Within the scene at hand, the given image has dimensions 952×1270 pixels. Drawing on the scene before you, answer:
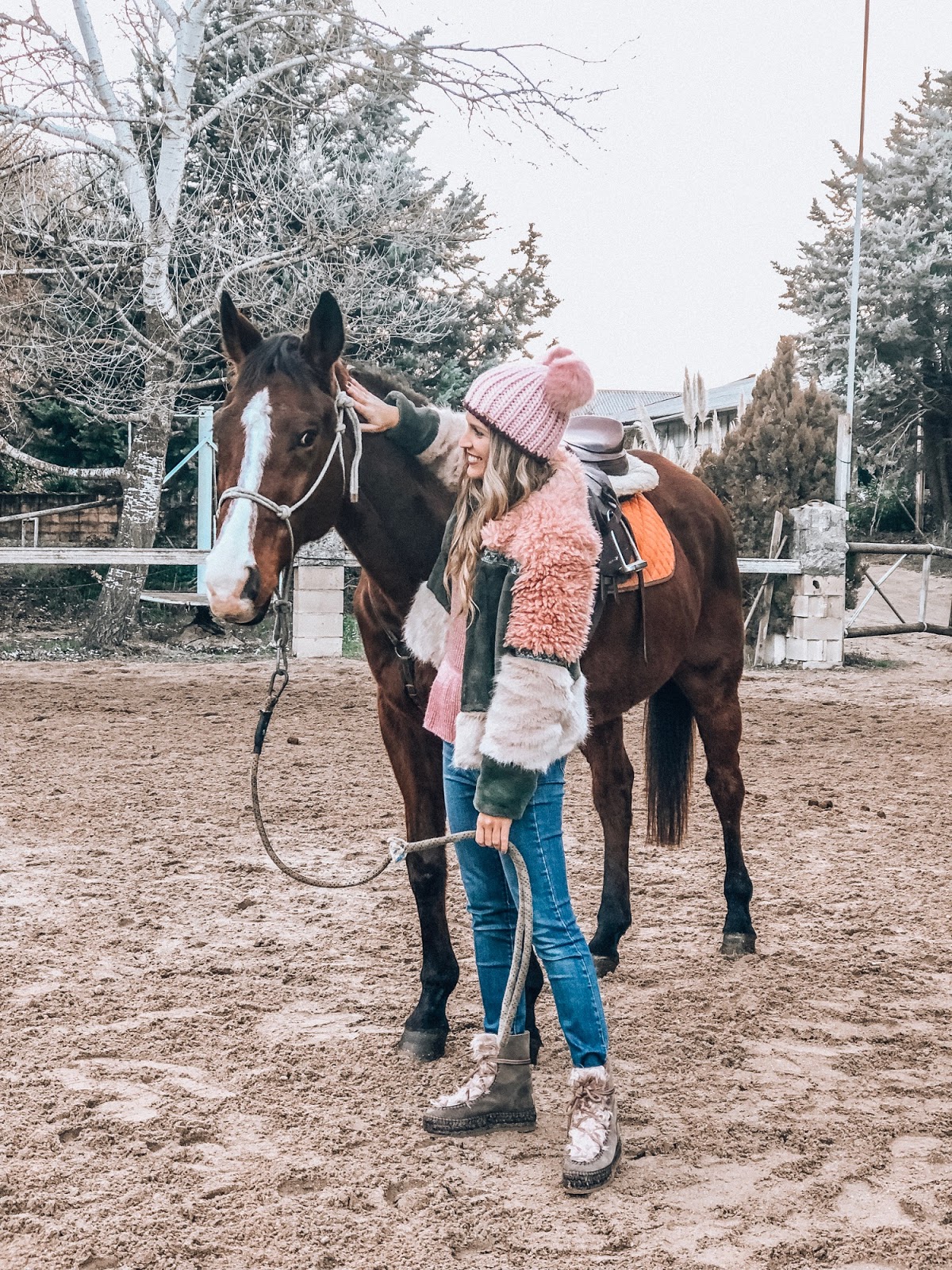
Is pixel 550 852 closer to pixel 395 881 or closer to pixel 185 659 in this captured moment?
pixel 395 881

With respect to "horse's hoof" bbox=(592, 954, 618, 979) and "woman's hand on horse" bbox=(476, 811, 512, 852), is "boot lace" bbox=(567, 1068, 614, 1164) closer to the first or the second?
"woman's hand on horse" bbox=(476, 811, 512, 852)

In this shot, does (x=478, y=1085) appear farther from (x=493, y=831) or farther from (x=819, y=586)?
(x=819, y=586)

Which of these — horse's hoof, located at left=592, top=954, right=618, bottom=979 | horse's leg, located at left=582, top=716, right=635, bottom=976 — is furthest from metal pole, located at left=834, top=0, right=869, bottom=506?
horse's hoof, located at left=592, top=954, right=618, bottom=979

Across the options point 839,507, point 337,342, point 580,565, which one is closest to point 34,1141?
point 580,565

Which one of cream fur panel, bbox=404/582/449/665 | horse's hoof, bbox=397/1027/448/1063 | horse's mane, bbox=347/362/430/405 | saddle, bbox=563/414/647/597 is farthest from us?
saddle, bbox=563/414/647/597

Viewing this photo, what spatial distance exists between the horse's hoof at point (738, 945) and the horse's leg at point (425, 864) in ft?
3.68

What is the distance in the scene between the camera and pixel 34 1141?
99.3 inches

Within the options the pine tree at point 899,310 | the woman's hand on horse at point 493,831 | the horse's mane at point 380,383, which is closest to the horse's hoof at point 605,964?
the woman's hand on horse at point 493,831

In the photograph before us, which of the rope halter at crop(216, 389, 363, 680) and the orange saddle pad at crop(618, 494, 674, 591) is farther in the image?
the orange saddle pad at crop(618, 494, 674, 591)

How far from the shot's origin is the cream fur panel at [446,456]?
10.2 feet

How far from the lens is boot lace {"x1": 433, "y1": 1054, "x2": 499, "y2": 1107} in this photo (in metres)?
2.68

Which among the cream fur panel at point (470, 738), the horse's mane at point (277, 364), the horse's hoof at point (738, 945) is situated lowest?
the horse's hoof at point (738, 945)

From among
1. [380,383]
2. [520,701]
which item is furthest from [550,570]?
[380,383]

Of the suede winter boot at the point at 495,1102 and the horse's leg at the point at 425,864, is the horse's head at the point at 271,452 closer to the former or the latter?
the horse's leg at the point at 425,864
